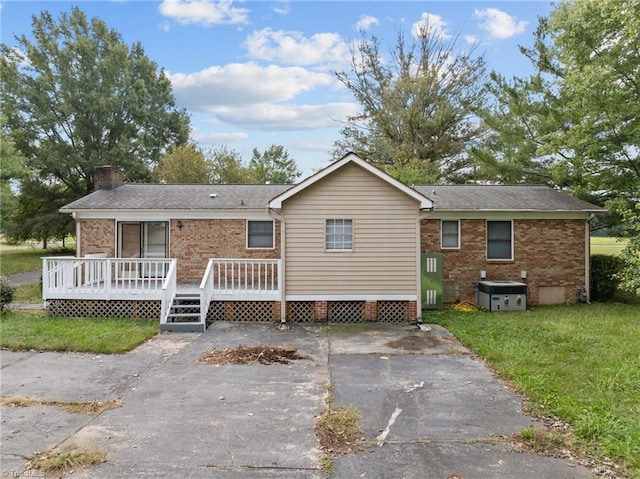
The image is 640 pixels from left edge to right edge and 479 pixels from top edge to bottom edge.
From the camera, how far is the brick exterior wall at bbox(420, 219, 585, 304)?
43.9 feet

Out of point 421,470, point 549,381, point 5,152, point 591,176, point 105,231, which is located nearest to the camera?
point 421,470

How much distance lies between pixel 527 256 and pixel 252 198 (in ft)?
29.2

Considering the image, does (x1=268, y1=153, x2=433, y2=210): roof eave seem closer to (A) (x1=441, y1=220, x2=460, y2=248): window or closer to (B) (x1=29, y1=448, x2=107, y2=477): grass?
(A) (x1=441, y1=220, x2=460, y2=248): window

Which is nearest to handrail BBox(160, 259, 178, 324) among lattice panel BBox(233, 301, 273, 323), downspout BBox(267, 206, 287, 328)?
lattice panel BBox(233, 301, 273, 323)

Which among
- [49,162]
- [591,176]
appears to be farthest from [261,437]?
[49,162]

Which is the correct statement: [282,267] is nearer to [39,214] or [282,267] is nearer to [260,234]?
[260,234]

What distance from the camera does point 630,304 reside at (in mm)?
13562

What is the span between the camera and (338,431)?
4.64 m

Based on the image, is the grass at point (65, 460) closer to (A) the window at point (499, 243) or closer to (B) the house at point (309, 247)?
(B) the house at point (309, 247)

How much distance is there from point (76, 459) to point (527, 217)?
1314cm

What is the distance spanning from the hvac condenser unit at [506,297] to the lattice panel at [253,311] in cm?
643

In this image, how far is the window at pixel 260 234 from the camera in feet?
42.8

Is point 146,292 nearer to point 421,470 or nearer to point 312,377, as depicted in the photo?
point 312,377

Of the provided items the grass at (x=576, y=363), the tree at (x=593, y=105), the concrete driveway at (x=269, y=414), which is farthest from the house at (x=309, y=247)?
the concrete driveway at (x=269, y=414)
